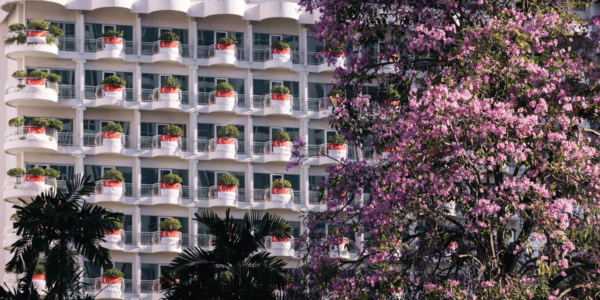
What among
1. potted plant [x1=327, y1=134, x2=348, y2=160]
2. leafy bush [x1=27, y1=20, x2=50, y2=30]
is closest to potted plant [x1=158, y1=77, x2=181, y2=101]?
leafy bush [x1=27, y1=20, x2=50, y2=30]

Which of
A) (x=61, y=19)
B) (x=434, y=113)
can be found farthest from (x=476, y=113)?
(x=61, y=19)

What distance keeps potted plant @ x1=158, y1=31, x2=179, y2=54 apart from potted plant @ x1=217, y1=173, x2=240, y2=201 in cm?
724

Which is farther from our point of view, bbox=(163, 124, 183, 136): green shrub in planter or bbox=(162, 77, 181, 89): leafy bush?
bbox=(162, 77, 181, 89): leafy bush

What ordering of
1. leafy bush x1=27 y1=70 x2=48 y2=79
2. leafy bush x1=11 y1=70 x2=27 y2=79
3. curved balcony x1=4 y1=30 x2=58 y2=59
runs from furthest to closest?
curved balcony x1=4 y1=30 x2=58 y2=59
leafy bush x1=27 y1=70 x2=48 y2=79
leafy bush x1=11 y1=70 x2=27 y2=79

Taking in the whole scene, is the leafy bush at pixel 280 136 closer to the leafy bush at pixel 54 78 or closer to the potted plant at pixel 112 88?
the potted plant at pixel 112 88

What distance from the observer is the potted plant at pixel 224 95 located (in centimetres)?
4925

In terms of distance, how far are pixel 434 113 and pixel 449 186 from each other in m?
1.37

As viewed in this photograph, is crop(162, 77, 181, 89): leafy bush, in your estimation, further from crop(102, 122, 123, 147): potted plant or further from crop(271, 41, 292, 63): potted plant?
crop(271, 41, 292, 63): potted plant

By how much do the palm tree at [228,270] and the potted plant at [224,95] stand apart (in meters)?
28.9

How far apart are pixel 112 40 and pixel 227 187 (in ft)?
31.9

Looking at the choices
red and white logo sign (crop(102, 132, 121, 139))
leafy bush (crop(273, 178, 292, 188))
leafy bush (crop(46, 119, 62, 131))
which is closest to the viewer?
leafy bush (crop(46, 119, 62, 131))

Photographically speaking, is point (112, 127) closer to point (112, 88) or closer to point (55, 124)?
point (112, 88)

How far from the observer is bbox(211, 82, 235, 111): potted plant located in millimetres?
49250

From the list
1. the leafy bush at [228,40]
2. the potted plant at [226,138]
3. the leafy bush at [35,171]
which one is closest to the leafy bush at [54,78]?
the leafy bush at [35,171]
